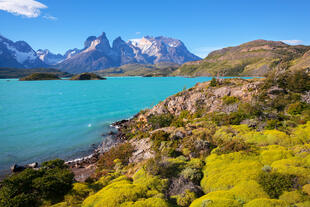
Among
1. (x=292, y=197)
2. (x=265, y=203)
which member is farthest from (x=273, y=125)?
(x=265, y=203)

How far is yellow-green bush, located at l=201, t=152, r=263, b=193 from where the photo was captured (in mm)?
10333

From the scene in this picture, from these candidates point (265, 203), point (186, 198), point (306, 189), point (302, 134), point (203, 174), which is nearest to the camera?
point (265, 203)

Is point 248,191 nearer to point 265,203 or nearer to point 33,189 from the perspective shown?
point 265,203

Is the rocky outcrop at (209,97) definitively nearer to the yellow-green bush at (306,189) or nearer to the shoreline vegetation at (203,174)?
the shoreline vegetation at (203,174)

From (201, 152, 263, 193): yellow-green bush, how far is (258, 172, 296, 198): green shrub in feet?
2.10

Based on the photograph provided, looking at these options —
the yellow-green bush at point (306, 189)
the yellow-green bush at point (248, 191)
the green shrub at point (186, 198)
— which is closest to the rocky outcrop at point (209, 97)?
the yellow-green bush at point (306, 189)

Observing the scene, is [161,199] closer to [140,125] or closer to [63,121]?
[140,125]

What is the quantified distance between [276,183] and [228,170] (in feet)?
9.26

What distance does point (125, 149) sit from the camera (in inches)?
909

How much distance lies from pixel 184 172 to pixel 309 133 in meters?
13.9

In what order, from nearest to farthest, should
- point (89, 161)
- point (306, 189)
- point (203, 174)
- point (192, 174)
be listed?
point (306, 189), point (192, 174), point (203, 174), point (89, 161)

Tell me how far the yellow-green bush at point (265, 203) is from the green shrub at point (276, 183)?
0.77 m

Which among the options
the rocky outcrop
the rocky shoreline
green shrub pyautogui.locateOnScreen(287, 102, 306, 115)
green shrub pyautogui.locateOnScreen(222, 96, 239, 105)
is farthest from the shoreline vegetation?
the rocky outcrop

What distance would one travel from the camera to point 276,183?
9359mm
